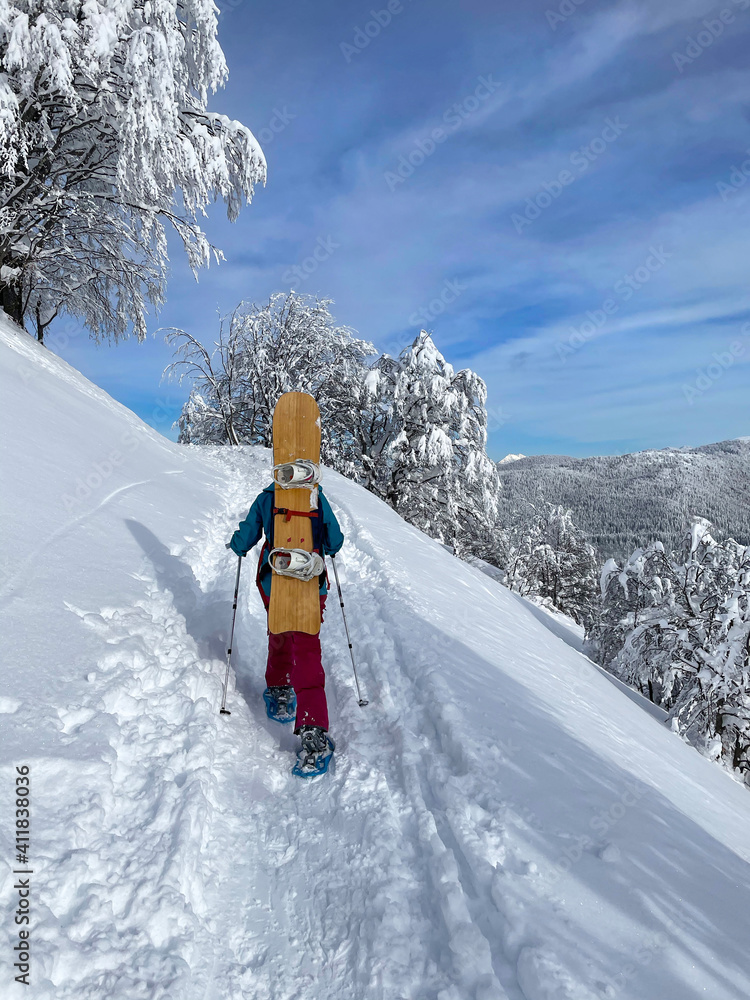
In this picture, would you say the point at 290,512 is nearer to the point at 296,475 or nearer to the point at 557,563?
the point at 296,475

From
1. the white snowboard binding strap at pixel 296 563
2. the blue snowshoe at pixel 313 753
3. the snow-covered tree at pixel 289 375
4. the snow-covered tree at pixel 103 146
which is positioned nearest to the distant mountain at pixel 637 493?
the snow-covered tree at pixel 289 375

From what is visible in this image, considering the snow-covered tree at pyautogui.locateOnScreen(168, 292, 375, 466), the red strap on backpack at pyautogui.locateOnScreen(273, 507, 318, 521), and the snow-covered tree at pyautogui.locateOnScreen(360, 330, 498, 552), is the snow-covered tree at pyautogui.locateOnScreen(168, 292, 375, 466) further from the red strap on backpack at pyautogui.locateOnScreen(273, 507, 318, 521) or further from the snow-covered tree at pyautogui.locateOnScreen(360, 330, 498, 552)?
the red strap on backpack at pyautogui.locateOnScreen(273, 507, 318, 521)

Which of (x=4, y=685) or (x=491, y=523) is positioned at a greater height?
(x=491, y=523)

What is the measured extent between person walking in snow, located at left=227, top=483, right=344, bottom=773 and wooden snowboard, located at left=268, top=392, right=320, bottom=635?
110 mm

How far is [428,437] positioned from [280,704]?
481 inches

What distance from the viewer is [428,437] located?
50.6 ft

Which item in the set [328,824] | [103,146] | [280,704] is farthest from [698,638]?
[103,146]

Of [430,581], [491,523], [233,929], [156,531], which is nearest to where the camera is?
[233,929]

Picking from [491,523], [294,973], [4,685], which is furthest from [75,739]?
[491,523]

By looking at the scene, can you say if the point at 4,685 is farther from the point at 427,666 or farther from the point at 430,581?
the point at 430,581

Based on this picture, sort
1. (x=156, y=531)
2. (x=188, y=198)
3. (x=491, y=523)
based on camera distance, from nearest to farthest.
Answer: (x=156, y=531) → (x=188, y=198) → (x=491, y=523)

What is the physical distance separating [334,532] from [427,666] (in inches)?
60.7

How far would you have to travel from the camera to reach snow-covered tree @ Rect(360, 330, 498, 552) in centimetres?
1562

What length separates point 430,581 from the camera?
26.9ft
